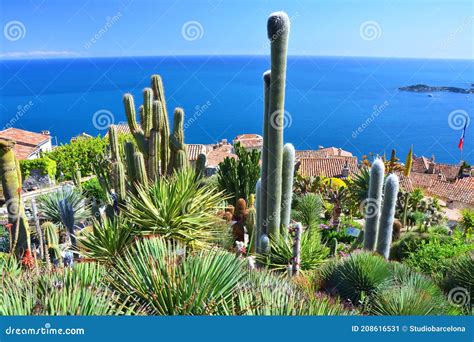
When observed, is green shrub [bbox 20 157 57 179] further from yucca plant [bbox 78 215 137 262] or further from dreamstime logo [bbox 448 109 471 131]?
dreamstime logo [bbox 448 109 471 131]

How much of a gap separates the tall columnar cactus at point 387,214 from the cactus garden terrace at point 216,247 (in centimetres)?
3

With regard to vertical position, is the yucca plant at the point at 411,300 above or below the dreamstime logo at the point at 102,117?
below

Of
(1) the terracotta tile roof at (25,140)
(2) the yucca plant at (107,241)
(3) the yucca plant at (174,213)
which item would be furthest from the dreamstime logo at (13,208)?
(1) the terracotta tile roof at (25,140)

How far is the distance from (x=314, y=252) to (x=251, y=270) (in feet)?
9.14

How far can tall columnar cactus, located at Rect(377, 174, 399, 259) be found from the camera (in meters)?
7.93

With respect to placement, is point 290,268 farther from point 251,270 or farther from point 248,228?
point 248,228

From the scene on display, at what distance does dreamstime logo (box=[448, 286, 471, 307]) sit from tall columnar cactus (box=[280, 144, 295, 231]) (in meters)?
2.78

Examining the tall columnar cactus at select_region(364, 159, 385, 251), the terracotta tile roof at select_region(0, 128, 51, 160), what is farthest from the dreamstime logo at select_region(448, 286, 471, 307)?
the terracotta tile roof at select_region(0, 128, 51, 160)

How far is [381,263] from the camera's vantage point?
19.3 feet

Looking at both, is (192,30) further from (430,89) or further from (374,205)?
(430,89)

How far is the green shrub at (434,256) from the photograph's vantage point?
743 cm

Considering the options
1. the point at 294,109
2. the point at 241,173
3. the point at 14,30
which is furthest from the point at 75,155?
the point at 294,109

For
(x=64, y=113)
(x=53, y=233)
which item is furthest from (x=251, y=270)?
(x=64, y=113)

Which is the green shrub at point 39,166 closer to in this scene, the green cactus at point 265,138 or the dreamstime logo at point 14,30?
the dreamstime logo at point 14,30
